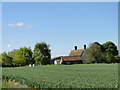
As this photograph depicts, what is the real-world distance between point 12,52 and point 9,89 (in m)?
81.0

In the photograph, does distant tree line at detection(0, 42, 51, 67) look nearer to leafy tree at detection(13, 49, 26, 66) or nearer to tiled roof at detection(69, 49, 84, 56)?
leafy tree at detection(13, 49, 26, 66)

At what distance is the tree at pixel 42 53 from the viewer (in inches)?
3294

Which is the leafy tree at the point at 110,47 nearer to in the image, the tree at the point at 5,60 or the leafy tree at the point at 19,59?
the leafy tree at the point at 19,59

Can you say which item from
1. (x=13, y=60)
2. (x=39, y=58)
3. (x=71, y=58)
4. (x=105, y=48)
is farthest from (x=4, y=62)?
(x=105, y=48)

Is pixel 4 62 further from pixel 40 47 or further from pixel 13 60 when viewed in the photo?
pixel 40 47

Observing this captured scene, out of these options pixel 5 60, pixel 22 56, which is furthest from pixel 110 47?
pixel 5 60

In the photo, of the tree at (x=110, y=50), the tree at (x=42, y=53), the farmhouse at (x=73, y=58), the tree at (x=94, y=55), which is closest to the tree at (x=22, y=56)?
the tree at (x=42, y=53)

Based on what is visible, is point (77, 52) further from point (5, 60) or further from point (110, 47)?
point (5, 60)

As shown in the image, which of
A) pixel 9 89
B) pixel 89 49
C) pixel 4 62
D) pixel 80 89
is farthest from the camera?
pixel 89 49

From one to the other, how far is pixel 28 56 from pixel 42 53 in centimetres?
652

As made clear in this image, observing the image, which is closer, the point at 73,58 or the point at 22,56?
the point at 22,56

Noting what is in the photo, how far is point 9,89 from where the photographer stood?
15.0 meters

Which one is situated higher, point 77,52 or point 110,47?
point 110,47

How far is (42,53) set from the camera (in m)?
86.7
